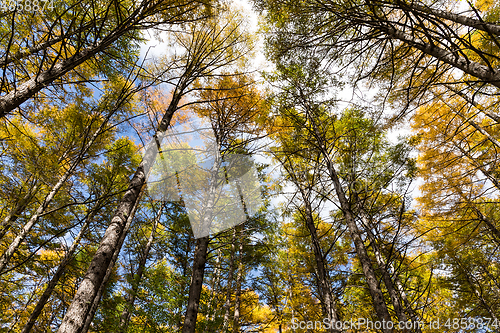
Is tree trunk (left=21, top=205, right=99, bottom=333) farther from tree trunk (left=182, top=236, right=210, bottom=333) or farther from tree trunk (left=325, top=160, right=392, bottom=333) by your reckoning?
tree trunk (left=325, top=160, right=392, bottom=333)

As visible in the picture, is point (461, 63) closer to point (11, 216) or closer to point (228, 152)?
point (228, 152)

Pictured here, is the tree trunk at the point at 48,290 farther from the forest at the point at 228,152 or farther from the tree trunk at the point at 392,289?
the tree trunk at the point at 392,289

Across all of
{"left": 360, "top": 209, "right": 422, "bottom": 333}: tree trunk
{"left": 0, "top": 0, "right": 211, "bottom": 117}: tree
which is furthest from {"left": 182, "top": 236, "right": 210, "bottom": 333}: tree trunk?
{"left": 0, "top": 0, "right": 211, "bottom": 117}: tree

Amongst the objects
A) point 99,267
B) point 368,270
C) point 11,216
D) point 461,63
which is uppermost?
point 11,216

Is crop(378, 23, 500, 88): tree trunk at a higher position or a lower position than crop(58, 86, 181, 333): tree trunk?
higher

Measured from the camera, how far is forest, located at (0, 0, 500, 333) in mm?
2242

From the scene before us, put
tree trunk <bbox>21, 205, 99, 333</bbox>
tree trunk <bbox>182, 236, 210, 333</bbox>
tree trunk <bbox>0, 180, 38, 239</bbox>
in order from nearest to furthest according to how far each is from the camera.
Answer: tree trunk <bbox>182, 236, 210, 333</bbox>, tree trunk <bbox>0, 180, 38, 239</bbox>, tree trunk <bbox>21, 205, 99, 333</bbox>

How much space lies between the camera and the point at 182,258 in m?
7.73

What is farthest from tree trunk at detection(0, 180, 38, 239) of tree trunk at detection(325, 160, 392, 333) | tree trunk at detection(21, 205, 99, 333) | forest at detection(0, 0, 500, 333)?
tree trunk at detection(325, 160, 392, 333)

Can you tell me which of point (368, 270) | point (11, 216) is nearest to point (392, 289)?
Answer: point (368, 270)

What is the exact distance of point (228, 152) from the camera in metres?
5.13

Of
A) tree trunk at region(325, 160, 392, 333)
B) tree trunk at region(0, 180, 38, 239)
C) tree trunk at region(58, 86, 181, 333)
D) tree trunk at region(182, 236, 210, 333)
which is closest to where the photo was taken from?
tree trunk at region(58, 86, 181, 333)

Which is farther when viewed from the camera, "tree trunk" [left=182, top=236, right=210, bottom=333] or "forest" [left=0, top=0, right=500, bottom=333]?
"tree trunk" [left=182, top=236, right=210, bottom=333]

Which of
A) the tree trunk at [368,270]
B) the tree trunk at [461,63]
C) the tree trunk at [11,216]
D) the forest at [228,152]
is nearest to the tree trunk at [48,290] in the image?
the forest at [228,152]
